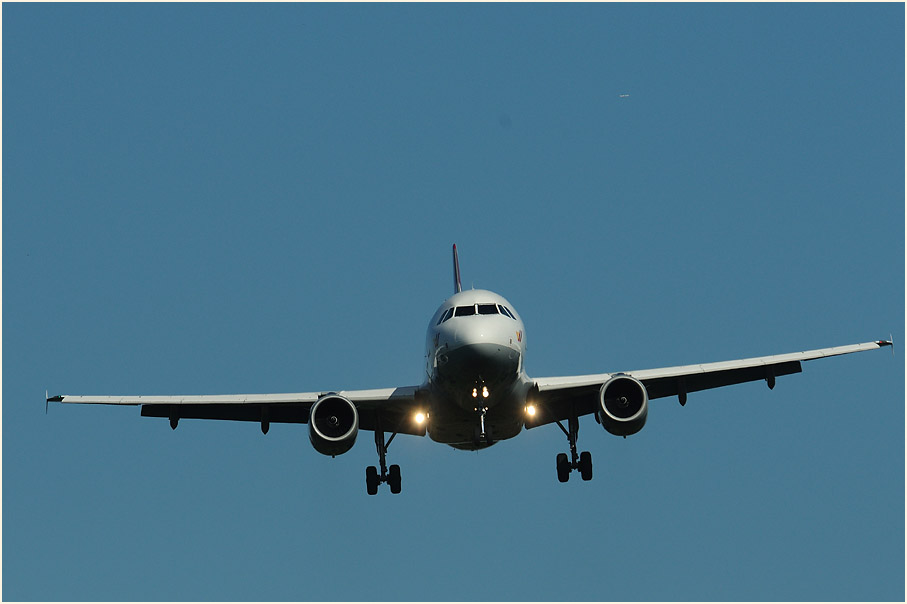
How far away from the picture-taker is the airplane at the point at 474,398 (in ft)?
142

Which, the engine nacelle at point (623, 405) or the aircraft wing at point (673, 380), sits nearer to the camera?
the engine nacelle at point (623, 405)

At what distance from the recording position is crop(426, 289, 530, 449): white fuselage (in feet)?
140

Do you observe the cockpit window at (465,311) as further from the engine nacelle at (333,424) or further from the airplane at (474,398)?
the engine nacelle at (333,424)

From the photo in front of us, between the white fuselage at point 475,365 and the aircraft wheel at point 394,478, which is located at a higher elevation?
the white fuselage at point 475,365

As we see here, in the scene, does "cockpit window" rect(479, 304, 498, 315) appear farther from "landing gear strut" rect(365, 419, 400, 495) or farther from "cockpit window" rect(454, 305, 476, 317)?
"landing gear strut" rect(365, 419, 400, 495)

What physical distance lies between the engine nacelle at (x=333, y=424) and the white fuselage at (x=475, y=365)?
2.60 meters

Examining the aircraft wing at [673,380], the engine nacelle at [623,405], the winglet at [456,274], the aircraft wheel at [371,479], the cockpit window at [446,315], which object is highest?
the winglet at [456,274]

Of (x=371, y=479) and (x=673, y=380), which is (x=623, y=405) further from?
(x=371, y=479)

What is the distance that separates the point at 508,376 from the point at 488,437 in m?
4.10

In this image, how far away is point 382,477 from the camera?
2005 inches

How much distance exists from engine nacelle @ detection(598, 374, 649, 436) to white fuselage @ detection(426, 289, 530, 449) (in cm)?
248

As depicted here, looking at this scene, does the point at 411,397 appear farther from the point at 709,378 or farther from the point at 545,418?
the point at 709,378

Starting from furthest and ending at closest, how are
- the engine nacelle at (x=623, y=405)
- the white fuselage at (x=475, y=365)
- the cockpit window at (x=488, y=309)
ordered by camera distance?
1. the engine nacelle at (x=623, y=405)
2. the cockpit window at (x=488, y=309)
3. the white fuselage at (x=475, y=365)

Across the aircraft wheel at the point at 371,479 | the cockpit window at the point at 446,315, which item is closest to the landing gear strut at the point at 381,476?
the aircraft wheel at the point at 371,479
